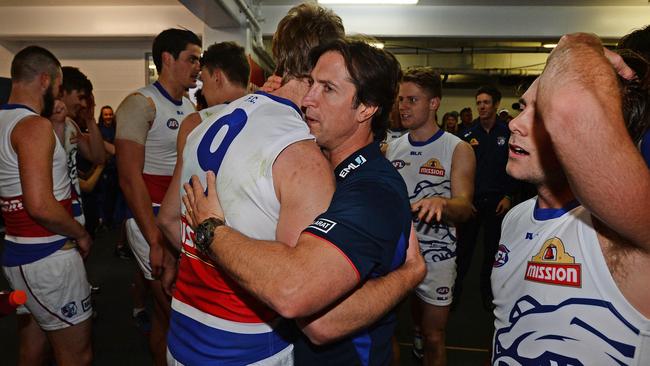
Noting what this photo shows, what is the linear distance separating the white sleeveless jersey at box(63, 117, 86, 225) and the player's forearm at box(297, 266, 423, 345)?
7.02 ft

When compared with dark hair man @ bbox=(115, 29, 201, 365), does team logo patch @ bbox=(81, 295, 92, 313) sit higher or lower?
lower

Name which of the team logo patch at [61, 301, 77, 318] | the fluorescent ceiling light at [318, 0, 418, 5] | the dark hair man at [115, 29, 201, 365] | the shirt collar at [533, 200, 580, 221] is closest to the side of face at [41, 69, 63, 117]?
the dark hair man at [115, 29, 201, 365]

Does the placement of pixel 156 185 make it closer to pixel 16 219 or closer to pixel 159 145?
pixel 159 145

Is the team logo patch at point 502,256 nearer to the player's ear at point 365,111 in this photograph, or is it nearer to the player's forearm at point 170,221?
the player's ear at point 365,111

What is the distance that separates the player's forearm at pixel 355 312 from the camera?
1.02 meters

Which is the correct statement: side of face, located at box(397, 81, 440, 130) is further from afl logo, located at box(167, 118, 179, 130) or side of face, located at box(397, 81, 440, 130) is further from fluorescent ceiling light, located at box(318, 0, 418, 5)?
fluorescent ceiling light, located at box(318, 0, 418, 5)

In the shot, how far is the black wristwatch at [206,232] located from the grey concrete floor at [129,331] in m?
2.51

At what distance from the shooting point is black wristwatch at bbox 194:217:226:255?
1.10 meters

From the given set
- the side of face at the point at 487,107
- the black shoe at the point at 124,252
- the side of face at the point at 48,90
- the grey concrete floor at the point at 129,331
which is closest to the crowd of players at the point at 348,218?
the side of face at the point at 48,90

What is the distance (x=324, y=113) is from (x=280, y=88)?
206 mm

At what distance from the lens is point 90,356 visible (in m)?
2.27

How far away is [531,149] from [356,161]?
1.53 feet

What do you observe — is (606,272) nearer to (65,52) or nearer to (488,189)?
(488,189)

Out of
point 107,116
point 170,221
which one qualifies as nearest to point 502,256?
point 170,221
